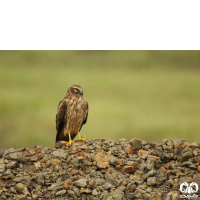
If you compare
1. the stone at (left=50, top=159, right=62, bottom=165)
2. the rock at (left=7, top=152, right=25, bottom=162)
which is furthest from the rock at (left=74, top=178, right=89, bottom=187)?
the rock at (left=7, top=152, right=25, bottom=162)

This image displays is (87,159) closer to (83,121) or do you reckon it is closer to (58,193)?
(58,193)

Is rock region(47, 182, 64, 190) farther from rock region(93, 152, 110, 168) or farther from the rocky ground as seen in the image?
rock region(93, 152, 110, 168)

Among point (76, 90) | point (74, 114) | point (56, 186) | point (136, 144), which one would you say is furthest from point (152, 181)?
point (76, 90)

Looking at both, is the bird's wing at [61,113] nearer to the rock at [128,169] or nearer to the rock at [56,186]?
the rock at [56,186]

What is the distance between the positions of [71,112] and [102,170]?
4.45 feet

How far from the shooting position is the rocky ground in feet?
12.8

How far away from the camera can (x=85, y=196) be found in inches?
153

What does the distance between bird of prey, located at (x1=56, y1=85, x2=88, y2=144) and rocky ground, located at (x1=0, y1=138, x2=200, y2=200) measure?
45 cm

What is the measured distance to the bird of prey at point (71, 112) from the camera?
16.6 feet

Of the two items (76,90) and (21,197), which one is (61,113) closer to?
(76,90)

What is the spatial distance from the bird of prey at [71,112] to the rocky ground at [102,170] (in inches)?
17.7

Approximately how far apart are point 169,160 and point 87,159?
4.79 feet

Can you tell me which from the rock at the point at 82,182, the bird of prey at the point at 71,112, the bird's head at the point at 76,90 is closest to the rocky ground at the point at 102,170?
the rock at the point at 82,182

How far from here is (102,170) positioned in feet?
14.0
